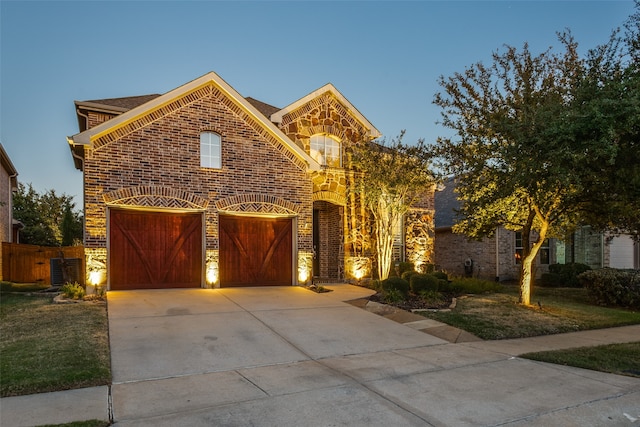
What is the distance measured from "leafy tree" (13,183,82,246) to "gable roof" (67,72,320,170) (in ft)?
48.9

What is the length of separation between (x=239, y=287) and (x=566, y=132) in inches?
394

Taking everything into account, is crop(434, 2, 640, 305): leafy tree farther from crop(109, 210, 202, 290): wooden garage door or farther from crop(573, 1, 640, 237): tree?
crop(109, 210, 202, 290): wooden garage door

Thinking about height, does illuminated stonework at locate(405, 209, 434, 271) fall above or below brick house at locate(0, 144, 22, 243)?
below

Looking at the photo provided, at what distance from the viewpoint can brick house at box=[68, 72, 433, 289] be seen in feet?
40.1

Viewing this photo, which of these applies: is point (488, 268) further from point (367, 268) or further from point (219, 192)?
point (219, 192)

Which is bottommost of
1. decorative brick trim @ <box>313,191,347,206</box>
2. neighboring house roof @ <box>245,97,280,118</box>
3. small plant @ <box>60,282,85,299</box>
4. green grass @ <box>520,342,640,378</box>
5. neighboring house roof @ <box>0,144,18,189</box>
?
green grass @ <box>520,342,640,378</box>

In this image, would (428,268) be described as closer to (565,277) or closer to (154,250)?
(565,277)

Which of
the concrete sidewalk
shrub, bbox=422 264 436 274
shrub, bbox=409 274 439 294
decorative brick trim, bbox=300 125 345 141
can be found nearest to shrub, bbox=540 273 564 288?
shrub, bbox=422 264 436 274

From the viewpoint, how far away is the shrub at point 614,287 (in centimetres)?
1351

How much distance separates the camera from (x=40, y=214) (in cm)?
2828

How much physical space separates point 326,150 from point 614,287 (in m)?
10.3

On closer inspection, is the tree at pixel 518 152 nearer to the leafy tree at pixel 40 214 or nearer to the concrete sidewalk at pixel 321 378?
the concrete sidewalk at pixel 321 378

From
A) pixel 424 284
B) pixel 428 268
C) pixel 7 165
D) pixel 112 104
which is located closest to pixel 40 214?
pixel 7 165

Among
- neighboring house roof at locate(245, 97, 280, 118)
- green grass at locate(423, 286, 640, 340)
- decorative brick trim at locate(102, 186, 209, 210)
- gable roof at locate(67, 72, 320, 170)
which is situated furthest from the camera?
neighboring house roof at locate(245, 97, 280, 118)
